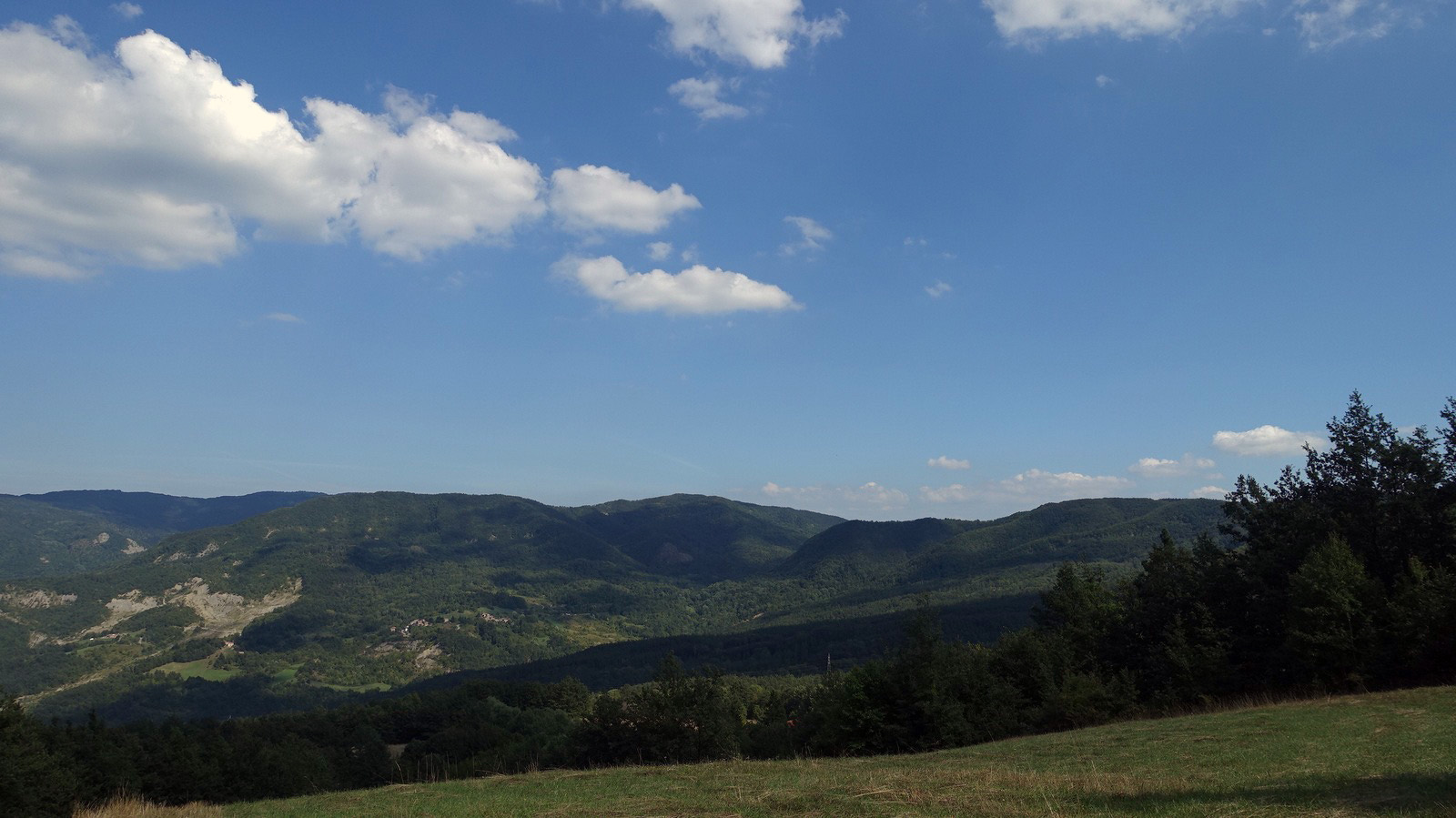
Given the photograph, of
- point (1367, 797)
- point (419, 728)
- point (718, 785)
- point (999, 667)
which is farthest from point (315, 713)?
point (1367, 797)

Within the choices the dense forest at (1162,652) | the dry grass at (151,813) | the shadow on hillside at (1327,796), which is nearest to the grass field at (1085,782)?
the shadow on hillside at (1327,796)

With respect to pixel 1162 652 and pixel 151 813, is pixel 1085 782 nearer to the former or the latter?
pixel 151 813

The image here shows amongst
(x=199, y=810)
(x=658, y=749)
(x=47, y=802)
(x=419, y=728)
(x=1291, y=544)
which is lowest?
(x=419, y=728)

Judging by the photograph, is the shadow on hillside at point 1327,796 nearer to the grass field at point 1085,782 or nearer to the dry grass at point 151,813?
the grass field at point 1085,782

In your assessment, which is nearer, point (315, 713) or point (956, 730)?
point (956, 730)

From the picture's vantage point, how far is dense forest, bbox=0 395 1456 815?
117 feet

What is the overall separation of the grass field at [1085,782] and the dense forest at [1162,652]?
862 centimetres

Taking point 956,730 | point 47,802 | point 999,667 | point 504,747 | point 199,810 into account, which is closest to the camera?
point 199,810

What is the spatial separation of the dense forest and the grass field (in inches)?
339

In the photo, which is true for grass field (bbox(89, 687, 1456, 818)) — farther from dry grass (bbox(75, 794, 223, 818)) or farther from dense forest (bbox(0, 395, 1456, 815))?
dense forest (bbox(0, 395, 1456, 815))

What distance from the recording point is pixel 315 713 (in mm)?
140250

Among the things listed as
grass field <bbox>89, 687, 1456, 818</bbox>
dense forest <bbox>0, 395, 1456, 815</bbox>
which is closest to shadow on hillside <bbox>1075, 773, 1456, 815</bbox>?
grass field <bbox>89, 687, 1456, 818</bbox>

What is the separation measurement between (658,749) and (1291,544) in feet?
148

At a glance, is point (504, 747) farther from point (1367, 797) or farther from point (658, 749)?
point (1367, 797)
